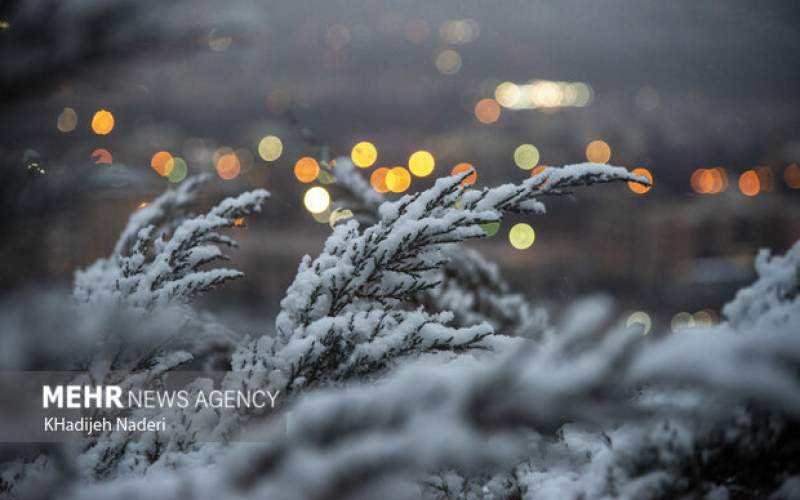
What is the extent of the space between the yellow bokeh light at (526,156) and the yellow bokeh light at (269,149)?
9870 mm

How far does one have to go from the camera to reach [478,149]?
28109mm

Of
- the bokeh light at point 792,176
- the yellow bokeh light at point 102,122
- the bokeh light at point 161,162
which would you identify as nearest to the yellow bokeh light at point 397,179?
the bokeh light at point 161,162

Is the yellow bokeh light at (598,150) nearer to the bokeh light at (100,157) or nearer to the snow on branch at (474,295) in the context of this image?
the snow on branch at (474,295)

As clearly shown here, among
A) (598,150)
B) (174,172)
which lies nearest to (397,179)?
(598,150)

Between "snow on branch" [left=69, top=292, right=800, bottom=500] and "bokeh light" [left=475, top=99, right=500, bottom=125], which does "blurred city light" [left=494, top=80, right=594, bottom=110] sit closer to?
"bokeh light" [left=475, top=99, right=500, bottom=125]

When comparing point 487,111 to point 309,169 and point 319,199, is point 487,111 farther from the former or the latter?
point 319,199

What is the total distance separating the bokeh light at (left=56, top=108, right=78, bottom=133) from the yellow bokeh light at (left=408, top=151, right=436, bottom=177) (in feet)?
55.2

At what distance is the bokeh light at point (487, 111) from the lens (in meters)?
33.3

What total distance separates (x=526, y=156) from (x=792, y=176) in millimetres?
9684

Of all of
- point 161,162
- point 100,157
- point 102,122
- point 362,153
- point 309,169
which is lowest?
point 100,157

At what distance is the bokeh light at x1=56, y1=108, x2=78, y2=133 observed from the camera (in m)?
1.31

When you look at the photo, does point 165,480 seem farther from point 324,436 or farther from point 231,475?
point 324,436

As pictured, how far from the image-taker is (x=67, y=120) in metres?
1.38

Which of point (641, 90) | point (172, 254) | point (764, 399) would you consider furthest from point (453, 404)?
point (641, 90)
